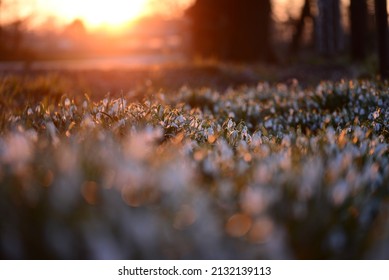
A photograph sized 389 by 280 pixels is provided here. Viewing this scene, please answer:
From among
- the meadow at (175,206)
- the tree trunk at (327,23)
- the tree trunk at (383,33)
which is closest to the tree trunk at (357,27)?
the tree trunk at (327,23)

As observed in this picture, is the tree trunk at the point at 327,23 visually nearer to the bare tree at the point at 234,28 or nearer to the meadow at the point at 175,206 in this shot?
the bare tree at the point at 234,28

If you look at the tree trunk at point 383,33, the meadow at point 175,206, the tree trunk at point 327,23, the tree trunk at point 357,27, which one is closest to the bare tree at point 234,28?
the tree trunk at point 327,23

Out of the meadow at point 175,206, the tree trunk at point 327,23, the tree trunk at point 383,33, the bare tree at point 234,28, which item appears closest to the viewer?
the meadow at point 175,206

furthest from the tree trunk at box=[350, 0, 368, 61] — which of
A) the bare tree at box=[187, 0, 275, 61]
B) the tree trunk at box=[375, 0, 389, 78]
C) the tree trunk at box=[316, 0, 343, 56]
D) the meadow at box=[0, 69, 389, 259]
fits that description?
the meadow at box=[0, 69, 389, 259]

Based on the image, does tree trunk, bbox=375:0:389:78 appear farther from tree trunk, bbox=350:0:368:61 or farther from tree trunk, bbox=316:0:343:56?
tree trunk, bbox=316:0:343:56

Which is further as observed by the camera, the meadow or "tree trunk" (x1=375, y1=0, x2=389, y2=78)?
"tree trunk" (x1=375, y1=0, x2=389, y2=78)

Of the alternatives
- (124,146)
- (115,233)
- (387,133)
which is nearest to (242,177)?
(124,146)

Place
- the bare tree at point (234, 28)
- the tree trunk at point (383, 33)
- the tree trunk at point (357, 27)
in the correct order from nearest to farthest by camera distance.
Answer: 1. the tree trunk at point (383, 33)
2. the tree trunk at point (357, 27)
3. the bare tree at point (234, 28)

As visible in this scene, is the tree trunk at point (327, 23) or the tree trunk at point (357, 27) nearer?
the tree trunk at point (357, 27)

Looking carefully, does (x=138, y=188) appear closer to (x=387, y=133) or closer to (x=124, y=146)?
Answer: (x=124, y=146)

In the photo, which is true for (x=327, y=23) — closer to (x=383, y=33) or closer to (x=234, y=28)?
(x=234, y=28)
